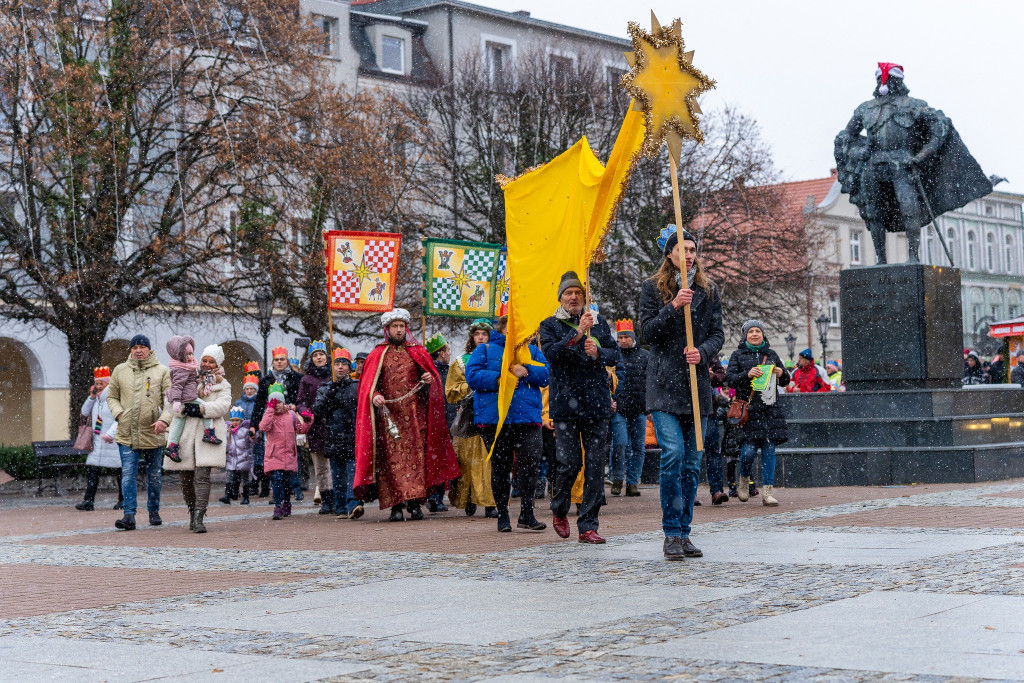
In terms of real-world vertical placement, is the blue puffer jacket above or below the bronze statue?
below

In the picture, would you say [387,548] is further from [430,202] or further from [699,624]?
[430,202]

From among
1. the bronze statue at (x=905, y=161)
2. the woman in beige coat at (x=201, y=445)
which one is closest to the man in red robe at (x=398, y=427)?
the woman in beige coat at (x=201, y=445)

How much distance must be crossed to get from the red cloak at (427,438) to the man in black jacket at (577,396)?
12.0ft

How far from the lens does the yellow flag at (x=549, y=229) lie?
10727 mm

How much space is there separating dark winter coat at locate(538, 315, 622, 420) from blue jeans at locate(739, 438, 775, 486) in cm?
434

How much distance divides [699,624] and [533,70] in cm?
3470

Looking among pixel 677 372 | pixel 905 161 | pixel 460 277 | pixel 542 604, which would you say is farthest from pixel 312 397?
A: pixel 542 604

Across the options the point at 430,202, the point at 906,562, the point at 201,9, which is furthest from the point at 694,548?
the point at 430,202

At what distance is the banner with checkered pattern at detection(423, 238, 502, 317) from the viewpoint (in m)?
17.0

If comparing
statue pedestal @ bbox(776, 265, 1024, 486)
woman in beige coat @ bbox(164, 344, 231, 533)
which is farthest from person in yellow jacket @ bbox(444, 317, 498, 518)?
statue pedestal @ bbox(776, 265, 1024, 486)

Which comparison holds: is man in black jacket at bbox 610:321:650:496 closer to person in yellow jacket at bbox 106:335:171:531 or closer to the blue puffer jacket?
the blue puffer jacket

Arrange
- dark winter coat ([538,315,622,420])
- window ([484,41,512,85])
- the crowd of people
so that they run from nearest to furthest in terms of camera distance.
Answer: the crowd of people
dark winter coat ([538,315,622,420])
window ([484,41,512,85])

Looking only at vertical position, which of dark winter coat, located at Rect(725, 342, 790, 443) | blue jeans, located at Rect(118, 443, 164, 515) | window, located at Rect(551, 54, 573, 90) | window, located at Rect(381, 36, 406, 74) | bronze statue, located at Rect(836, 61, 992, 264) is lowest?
blue jeans, located at Rect(118, 443, 164, 515)

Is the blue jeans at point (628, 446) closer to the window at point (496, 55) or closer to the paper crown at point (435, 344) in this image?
the paper crown at point (435, 344)
